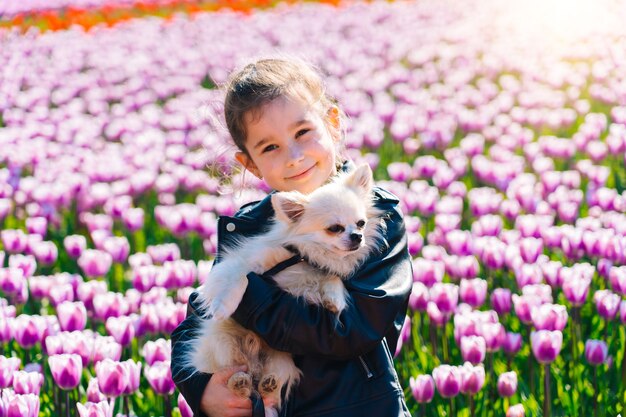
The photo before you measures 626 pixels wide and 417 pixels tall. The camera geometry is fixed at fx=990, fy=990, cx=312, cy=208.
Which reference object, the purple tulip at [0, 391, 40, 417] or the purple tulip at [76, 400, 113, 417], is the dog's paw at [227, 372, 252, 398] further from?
the purple tulip at [0, 391, 40, 417]

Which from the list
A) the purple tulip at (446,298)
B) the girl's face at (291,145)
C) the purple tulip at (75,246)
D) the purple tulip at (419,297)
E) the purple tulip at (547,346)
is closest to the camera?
the girl's face at (291,145)

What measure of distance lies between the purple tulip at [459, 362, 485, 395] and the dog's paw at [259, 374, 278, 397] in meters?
1.07

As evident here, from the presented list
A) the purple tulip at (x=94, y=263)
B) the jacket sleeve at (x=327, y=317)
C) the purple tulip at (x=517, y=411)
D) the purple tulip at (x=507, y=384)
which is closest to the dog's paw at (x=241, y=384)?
the jacket sleeve at (x=327, y=317)

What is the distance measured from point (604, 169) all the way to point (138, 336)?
10.4 ft

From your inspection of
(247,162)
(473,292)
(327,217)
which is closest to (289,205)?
(327,217)

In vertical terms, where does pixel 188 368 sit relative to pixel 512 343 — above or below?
above

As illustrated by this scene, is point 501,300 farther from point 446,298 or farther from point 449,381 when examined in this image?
point 449,381

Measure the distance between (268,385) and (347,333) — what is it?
11.6 inches

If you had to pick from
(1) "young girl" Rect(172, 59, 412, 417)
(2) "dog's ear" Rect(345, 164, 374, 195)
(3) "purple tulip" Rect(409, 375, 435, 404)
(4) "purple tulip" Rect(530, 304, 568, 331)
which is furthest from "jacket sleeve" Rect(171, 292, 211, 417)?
(4) "purple tulip" Rect(530, 304, 568, 331)

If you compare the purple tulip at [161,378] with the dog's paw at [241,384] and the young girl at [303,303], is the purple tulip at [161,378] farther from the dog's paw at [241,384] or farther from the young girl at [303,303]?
the dog's paw at [241,384]

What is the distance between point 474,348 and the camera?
3.90 m

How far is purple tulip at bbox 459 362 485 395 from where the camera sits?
3740 millimetres

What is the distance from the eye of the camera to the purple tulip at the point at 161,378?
382 centimetres

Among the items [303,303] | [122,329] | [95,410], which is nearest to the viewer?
[303,303]
